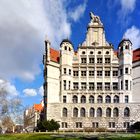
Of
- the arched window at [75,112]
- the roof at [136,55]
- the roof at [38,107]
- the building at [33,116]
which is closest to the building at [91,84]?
the arched window at [75,112]

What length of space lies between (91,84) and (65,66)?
8.65 meters

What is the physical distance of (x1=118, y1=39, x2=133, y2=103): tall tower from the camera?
91.3 metres

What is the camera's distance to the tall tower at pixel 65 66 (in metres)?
92.9

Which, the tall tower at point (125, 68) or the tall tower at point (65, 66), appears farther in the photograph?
the tall tower at point (65, 66)

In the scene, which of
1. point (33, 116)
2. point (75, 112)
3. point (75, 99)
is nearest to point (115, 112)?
point (75, 112)

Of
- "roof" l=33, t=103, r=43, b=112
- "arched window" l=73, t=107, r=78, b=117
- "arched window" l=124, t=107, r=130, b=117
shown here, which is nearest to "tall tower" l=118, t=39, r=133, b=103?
"arched window" l=124, t=107, r=130, b=117

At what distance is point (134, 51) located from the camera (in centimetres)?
9988

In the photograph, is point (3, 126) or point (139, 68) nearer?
point (139, 68)

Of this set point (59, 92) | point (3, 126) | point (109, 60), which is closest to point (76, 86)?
point (59, 92)

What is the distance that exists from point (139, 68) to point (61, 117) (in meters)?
24.5

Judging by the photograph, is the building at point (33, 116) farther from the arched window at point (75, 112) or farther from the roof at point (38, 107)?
the arched window at point (75, 112)

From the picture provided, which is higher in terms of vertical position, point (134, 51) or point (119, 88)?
point (134, 51)

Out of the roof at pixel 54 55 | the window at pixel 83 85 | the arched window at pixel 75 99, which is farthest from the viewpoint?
the roof at pixel 54 55

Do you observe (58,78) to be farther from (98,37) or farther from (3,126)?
(3,126)
